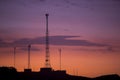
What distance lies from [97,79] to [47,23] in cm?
3154

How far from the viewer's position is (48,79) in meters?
111

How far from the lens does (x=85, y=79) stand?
12194 cm

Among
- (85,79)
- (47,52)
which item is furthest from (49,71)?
(85,79)

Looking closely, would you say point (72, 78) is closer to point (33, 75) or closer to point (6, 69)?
point (33, 75)

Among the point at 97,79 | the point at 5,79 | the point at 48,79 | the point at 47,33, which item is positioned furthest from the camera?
the point at 47,33

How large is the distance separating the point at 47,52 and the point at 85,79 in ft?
64.6

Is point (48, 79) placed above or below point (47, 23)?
below

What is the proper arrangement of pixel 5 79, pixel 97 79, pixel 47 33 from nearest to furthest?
pixel 5 79 < pixel 97 79 < pixel 47 33

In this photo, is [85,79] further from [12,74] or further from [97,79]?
[12,74]

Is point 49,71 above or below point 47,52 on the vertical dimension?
below

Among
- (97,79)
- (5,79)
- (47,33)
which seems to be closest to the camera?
(5,79)

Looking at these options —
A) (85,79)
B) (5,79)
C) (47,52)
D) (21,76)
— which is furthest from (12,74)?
(85,79)

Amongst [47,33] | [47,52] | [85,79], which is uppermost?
[47,33]

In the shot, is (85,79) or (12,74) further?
(85,79)
